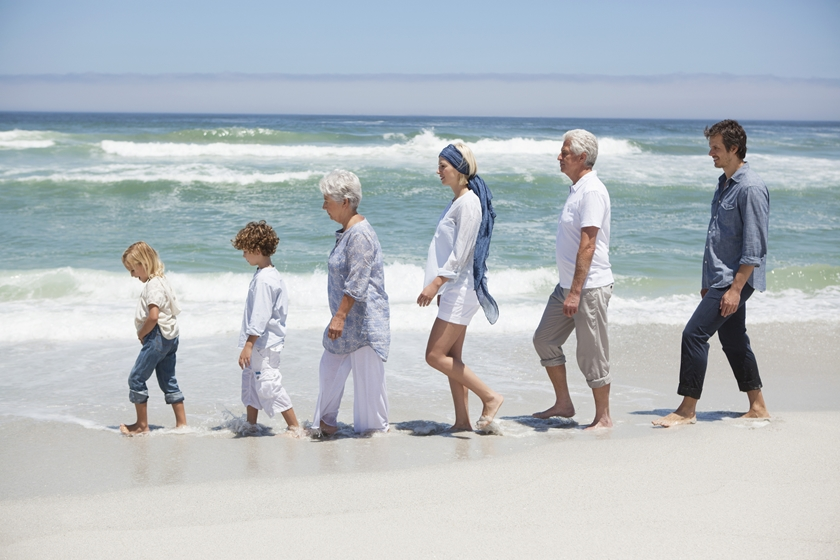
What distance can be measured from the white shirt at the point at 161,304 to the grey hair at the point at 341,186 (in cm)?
121

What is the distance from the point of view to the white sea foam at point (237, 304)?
7.54 m

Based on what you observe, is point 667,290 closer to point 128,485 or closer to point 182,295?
point 182,295

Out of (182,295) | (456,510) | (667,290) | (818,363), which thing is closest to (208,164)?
(182,295)

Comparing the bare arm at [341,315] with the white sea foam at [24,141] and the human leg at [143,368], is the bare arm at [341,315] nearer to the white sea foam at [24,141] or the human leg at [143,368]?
the human leg at [143,368]

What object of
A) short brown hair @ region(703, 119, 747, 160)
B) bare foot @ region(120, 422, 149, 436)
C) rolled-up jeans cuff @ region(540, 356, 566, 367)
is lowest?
bare foot @ region(120, 422, 149, 436)

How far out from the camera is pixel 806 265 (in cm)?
1084

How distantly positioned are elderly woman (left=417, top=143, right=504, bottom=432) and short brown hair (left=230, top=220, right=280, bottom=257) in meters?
0.96

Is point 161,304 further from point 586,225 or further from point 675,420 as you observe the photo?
point 675,420

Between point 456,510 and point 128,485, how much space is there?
1693 millimetres

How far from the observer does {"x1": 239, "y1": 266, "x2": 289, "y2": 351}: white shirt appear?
445 centimetres

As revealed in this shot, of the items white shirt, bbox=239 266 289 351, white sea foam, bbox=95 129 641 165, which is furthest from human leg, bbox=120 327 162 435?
white sea foam, bbox=95 129 641 165

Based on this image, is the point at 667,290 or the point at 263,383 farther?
the point at 667,290

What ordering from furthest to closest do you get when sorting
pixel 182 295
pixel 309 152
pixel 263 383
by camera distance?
pixel 309 152 < pixel 182 295 < pixel 263 383

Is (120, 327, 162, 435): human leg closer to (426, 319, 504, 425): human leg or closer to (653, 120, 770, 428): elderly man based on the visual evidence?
(426, 319, 504, 425): human leg
